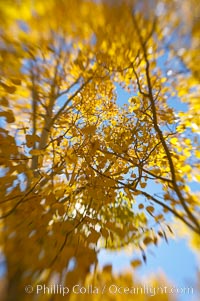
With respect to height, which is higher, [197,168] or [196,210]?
[197,168]

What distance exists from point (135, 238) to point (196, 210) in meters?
0.87

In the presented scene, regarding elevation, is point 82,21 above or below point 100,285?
above

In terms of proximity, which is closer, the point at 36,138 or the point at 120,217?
the point at 36,138

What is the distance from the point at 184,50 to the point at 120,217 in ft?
7.63

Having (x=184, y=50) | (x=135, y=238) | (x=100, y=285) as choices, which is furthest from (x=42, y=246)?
(x=184, y=50)

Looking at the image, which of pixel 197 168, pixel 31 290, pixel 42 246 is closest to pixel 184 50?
pixel 197 168

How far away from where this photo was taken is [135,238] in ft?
9.57

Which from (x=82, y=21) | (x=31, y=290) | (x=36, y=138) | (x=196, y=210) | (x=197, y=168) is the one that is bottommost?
(x=31, y=290)

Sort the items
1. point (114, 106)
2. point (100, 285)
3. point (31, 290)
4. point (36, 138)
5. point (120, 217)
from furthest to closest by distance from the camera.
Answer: point (114, 106) < point (120, 217) < point (36, 138) < point (100, 285) < point (31, 290)

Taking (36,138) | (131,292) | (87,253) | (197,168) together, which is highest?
(36,138)

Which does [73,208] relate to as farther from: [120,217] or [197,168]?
[197,168]

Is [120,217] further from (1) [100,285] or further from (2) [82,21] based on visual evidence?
(2) [82,21]

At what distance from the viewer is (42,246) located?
216cm

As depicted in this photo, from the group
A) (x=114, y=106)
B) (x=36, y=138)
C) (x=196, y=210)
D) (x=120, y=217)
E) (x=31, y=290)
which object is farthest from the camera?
(x=114, y=106)
